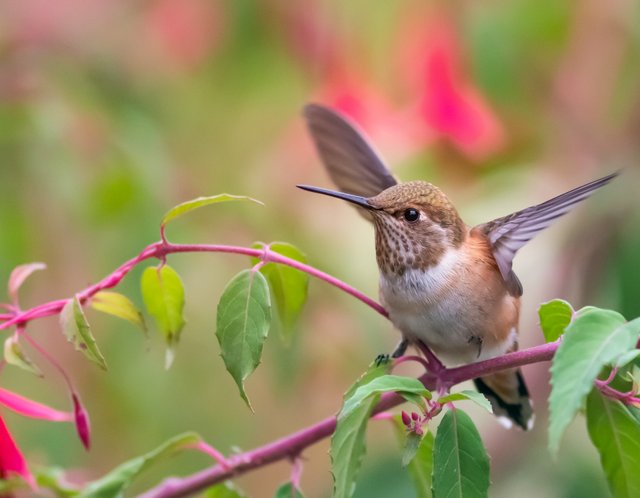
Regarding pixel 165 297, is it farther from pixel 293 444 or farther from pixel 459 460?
pixel 459 460

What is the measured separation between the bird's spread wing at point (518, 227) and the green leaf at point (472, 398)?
254 millimetres

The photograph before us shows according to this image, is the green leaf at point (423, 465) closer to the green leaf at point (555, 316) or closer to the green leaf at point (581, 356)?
the green leaf at point (555, 316)

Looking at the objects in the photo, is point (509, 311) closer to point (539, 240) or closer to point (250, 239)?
point (250, 239)

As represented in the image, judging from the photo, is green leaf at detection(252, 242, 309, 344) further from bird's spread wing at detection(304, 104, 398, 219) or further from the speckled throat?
bird's spread wing at detection(304, 104, 398, 219)

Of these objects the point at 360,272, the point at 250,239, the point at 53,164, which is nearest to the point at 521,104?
the point at 360,272

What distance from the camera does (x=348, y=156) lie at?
1.40 meters

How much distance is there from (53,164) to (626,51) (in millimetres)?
1117

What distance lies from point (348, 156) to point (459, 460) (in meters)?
0.63

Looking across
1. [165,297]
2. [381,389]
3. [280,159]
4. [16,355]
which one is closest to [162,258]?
[165,297]

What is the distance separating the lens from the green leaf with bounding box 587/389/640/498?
2.83 feet

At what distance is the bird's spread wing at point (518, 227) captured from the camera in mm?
1019

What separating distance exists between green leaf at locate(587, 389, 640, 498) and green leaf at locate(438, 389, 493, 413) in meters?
0.13

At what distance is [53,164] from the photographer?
1.87 meters

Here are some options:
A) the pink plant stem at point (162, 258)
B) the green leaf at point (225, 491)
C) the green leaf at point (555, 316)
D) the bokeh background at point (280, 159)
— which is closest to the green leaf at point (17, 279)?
the pink plant stem at point (162, 258)
